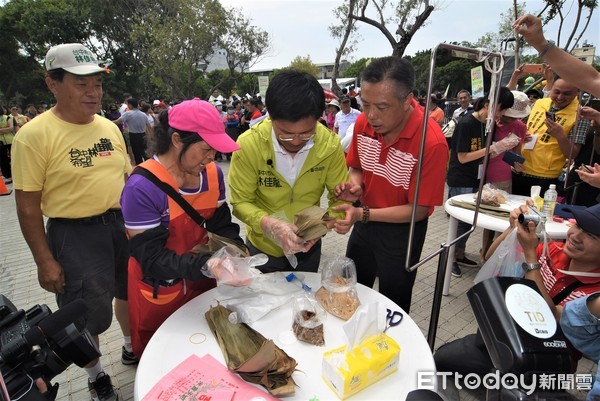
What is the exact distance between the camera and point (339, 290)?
66.0 inches

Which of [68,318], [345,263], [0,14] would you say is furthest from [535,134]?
[0,14]

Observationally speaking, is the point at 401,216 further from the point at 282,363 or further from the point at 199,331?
the point at 199,331

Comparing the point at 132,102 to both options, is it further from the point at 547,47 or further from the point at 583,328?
the point at 583,328

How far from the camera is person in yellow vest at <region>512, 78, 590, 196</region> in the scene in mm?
3457

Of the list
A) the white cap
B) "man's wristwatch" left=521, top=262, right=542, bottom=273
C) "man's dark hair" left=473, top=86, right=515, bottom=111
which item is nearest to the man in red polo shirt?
"man's wristwatch" left=521, top=262, right=542, bottom=273

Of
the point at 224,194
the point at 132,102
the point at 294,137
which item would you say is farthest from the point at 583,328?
Answer: the point at 132,102

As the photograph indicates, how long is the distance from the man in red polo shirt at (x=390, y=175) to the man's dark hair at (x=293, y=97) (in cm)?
30

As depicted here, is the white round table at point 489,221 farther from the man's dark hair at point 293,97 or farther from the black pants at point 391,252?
the man's dark hair at point 293,97

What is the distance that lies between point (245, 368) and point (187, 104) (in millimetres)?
1227

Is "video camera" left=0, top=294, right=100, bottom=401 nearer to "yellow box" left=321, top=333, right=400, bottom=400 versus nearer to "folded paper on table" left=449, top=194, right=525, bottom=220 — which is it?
"yellow box" left=321, top=333, right=400, bottom=400

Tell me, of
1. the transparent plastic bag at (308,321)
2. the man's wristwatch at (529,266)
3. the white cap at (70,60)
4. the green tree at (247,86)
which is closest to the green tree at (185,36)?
the white cap at (70,60)

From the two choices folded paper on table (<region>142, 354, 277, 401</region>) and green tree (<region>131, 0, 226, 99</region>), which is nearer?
folded paper on table (<region>142, 354, 277, 401</region>)

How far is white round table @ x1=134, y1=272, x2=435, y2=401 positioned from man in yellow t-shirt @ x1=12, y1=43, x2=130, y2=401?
0.74 m

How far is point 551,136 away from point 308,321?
362cm
